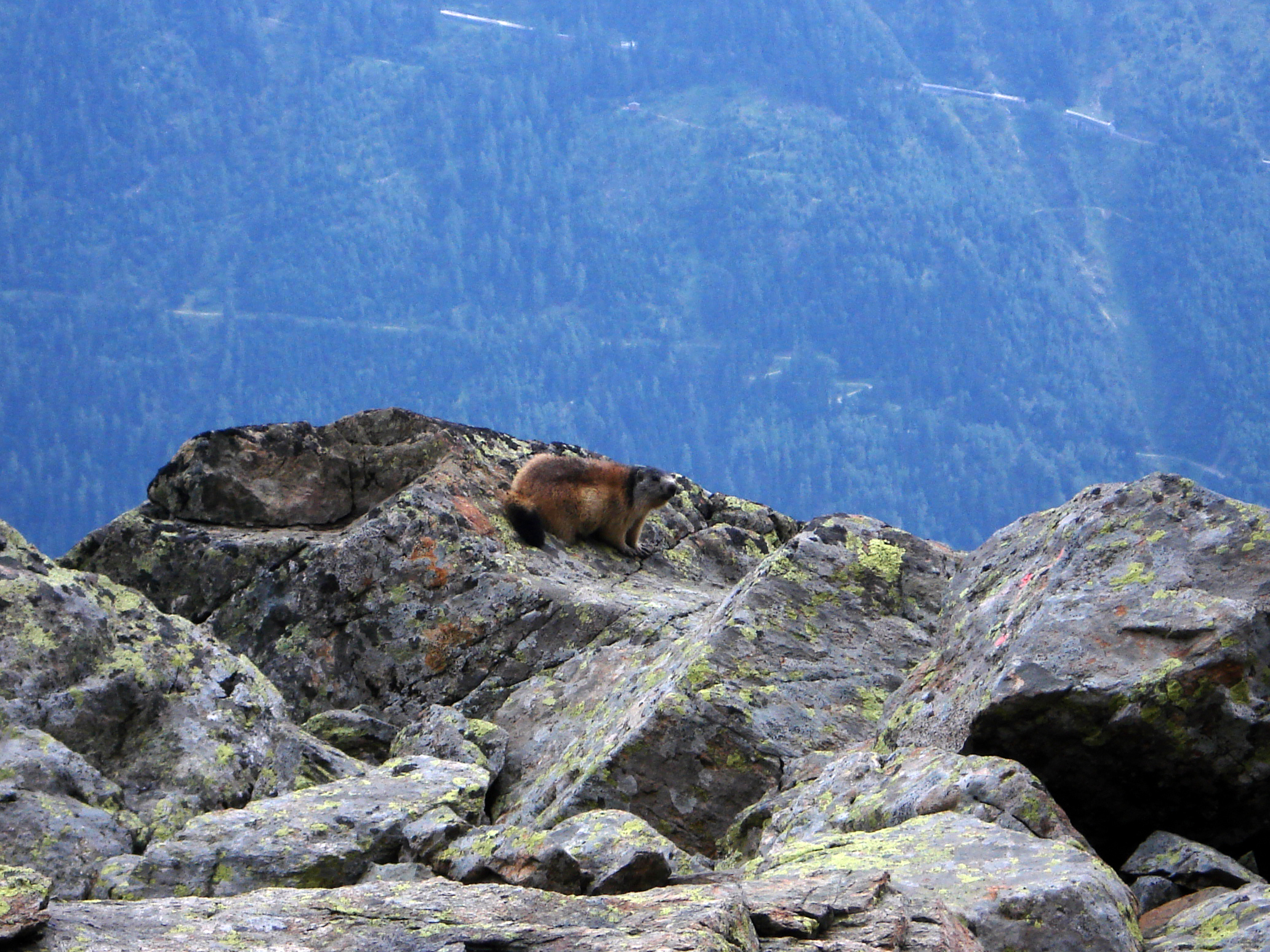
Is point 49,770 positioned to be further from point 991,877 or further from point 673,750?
point 991,877

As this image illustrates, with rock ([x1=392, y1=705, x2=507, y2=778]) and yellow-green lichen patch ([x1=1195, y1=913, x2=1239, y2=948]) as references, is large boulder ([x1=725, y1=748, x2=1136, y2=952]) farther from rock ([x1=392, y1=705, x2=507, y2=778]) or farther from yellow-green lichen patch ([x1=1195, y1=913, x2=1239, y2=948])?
rock ([x1=392, y1=705, x2=507, y2=778])

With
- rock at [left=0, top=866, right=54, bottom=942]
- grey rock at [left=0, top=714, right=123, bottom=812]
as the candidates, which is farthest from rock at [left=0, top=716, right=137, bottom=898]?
rock at [left=0, top=866, right=54, bottom=942]

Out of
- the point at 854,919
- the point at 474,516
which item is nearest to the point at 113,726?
the point at 854,919

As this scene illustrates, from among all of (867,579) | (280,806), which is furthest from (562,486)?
(280,806)

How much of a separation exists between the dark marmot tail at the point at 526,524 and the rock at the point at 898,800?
5.73m

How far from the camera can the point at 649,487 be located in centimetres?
1334

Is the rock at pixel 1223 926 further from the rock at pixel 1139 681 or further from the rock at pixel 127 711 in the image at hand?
the rock at pixel 127 711

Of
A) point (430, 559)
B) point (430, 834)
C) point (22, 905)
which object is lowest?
point (22, 905)

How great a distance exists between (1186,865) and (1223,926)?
893 millimetres

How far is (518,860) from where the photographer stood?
15.6ft

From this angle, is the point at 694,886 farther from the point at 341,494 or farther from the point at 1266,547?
the point at 341,494

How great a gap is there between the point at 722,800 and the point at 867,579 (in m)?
2.50

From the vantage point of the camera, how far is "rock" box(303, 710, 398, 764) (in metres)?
8.26

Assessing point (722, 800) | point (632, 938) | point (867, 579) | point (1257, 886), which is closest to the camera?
point (632, 938)
